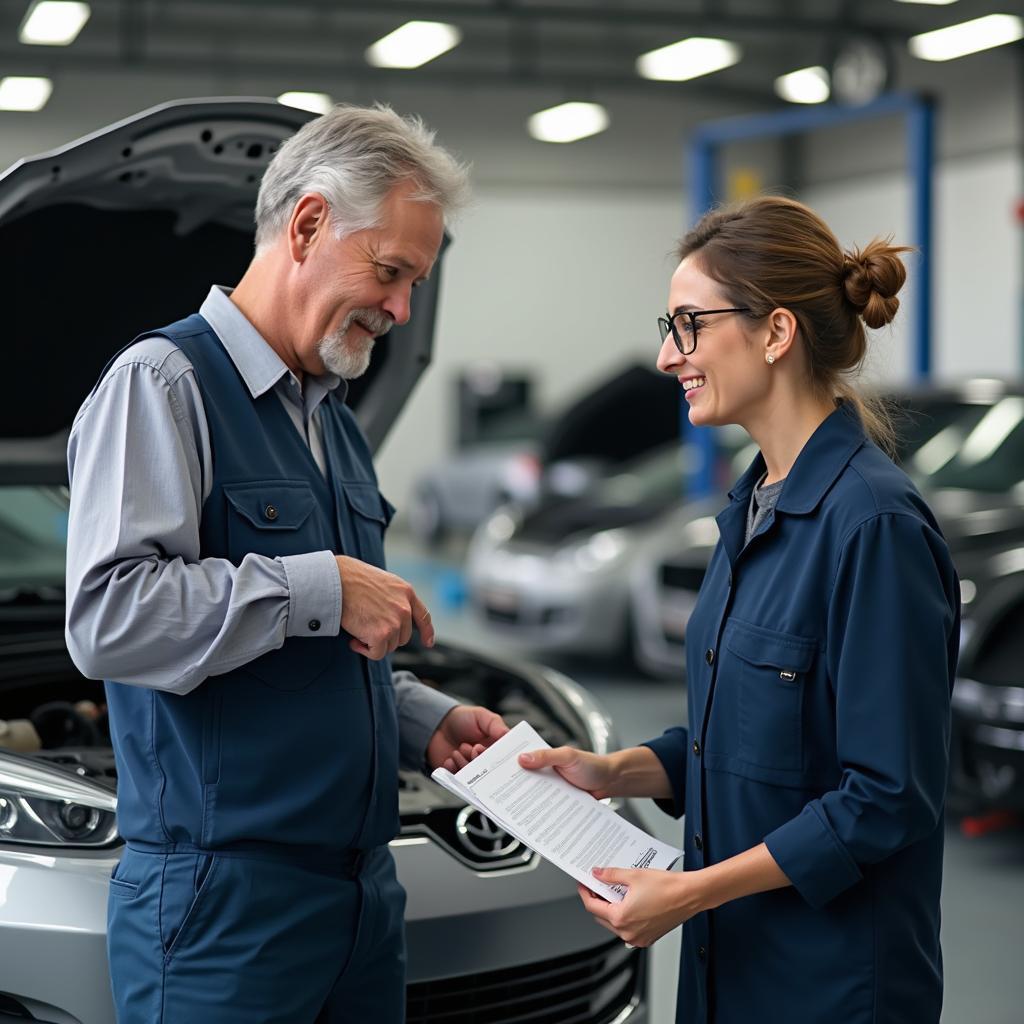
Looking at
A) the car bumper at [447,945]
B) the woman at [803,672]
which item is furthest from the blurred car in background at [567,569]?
the woman at [803,672]

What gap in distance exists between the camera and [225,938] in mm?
1593

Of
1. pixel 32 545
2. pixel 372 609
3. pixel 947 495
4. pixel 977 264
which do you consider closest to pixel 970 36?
pixel 977 264

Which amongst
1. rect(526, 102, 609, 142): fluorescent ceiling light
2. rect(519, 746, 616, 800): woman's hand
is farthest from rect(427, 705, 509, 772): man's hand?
rect(526, 102, 609, 142): fluorescent ceiling light

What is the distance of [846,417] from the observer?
165 centimetres

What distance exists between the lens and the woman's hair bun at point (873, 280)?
1.66 metres

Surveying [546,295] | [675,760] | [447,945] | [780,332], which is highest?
[546,295]

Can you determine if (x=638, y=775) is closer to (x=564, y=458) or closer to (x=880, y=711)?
(x=880, y=711)

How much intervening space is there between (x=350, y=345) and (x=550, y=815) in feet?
2.07

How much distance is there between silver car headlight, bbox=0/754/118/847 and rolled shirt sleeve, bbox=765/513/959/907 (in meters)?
1.06

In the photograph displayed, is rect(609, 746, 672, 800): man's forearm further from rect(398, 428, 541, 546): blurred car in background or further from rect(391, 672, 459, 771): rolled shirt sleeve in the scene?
rect(398, 428, 541, 546): blurred car in background

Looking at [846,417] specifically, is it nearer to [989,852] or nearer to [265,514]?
[265,514]

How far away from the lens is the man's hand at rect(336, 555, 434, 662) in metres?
1.58

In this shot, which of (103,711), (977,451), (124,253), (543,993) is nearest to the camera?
(543,993)

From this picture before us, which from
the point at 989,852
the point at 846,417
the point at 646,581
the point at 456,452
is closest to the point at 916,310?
the point at 646,581
